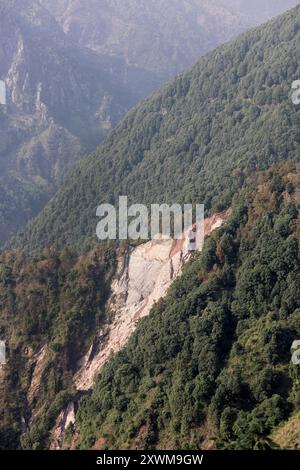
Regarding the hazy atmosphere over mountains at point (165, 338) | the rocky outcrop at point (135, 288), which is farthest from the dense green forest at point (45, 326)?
the rocky outcrop at point (135, 288)

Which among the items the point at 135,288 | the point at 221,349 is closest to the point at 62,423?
the point at 135,288

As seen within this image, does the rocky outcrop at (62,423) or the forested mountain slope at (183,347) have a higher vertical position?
the forested mountain slope at (183,347)

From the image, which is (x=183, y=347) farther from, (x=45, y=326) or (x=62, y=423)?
(x=45, y=326)

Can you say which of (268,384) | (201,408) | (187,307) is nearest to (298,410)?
(268,384)

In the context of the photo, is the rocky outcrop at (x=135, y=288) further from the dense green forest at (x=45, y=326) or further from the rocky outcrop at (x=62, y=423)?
the rocky outcrop at (x=62, y=423)
